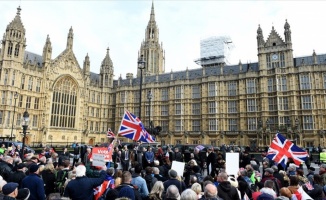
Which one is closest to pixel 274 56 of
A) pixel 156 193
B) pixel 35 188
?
pixel 156 193

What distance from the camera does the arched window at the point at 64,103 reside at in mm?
51781

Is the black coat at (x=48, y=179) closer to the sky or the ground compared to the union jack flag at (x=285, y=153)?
closer to the ground

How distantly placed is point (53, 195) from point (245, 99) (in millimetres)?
46706

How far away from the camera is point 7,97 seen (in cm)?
4412

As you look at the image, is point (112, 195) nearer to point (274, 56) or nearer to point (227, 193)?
point (227, 193)

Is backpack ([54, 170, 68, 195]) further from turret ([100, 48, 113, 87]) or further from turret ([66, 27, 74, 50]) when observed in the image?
turret ([100, 48, 113, 87])

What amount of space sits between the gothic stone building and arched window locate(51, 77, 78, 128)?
0.21 m

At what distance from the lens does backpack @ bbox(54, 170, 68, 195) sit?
25.0 feet

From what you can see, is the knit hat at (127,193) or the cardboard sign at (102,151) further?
the cardboard sign at (102,151)

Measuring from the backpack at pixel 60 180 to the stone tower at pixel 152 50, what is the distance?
67.9 m

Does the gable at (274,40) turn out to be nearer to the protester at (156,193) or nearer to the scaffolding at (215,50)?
the scaffolding at (215,50)

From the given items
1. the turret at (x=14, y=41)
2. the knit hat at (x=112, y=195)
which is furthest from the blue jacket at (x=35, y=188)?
the turret at (x=14, y=41)

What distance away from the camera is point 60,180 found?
7711mm

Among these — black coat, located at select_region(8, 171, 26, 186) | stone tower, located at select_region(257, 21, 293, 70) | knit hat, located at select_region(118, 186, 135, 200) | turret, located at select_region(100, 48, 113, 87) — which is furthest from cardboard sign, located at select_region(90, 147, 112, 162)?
turret, located at select_region(100, 48, 113, 87)
